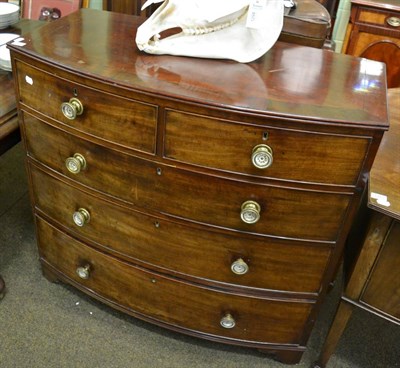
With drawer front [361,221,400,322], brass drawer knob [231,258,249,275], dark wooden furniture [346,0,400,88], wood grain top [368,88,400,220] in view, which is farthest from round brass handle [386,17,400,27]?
brass drawer knob [231,258,249,275]

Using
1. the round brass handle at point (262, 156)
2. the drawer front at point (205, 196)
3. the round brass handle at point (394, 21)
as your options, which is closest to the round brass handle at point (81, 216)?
the drawer front at point (205, 196)

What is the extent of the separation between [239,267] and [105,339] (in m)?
0.59

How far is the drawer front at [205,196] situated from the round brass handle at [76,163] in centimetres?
1

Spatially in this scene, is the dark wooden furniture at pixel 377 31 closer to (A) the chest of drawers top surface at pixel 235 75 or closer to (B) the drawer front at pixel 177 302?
(A) the chest of drawers top surface at pixel 235 75

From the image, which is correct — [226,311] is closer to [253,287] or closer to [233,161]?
[253,287]

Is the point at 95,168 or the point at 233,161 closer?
the point at 233,161

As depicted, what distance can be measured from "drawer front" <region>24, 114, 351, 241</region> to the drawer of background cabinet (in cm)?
5

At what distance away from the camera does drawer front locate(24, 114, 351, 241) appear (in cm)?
106

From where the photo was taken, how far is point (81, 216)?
1312 millimetres

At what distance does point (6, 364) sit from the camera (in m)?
1.40

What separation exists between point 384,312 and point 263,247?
0.36 m

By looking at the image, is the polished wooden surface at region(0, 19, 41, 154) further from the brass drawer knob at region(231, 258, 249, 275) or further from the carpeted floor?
the brass drawer knob at region(231, 258, 249, 275)

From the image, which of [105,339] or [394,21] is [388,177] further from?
[394,21]

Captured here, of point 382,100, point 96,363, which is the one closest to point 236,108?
point 382,100
